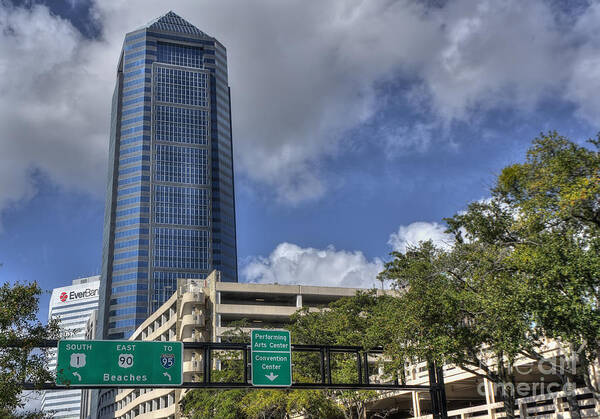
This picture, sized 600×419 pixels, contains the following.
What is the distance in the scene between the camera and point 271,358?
86.2 ft

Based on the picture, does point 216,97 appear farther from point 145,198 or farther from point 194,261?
point 194,261

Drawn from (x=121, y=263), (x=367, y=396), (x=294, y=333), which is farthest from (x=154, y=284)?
(x=367, y=396)

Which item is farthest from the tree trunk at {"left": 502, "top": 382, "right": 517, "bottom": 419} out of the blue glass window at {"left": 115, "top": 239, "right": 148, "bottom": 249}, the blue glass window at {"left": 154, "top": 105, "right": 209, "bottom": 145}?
the blue glass window at {"left": 154, "top": 105, "right": 209, "bottom": 145}

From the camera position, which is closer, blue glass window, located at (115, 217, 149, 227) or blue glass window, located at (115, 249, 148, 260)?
blue glass window, located at (115, 249, 148, 260)

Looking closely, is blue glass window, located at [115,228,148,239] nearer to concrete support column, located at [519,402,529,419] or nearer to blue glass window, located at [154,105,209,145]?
blue glass window, located at [154,105,209,145]

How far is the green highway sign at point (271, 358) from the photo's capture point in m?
25.9

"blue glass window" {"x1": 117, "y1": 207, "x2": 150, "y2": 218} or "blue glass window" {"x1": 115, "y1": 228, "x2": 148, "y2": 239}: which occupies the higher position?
"blue glass window" {"x1": 117, "y1": 207, "x2": 150, "y2": 218}

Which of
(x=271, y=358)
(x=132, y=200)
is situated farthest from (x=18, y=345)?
(x=132, y=200)

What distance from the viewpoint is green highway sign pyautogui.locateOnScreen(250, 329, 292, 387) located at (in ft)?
85.0

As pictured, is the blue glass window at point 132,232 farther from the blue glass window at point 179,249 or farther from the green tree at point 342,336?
the green tree at point 342,336

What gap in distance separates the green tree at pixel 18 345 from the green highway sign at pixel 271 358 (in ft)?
26.9

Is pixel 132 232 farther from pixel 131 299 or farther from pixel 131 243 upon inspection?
pixel 131 299

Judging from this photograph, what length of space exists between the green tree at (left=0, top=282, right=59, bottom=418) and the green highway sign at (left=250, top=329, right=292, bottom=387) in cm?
819

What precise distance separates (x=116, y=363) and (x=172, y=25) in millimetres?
163606
